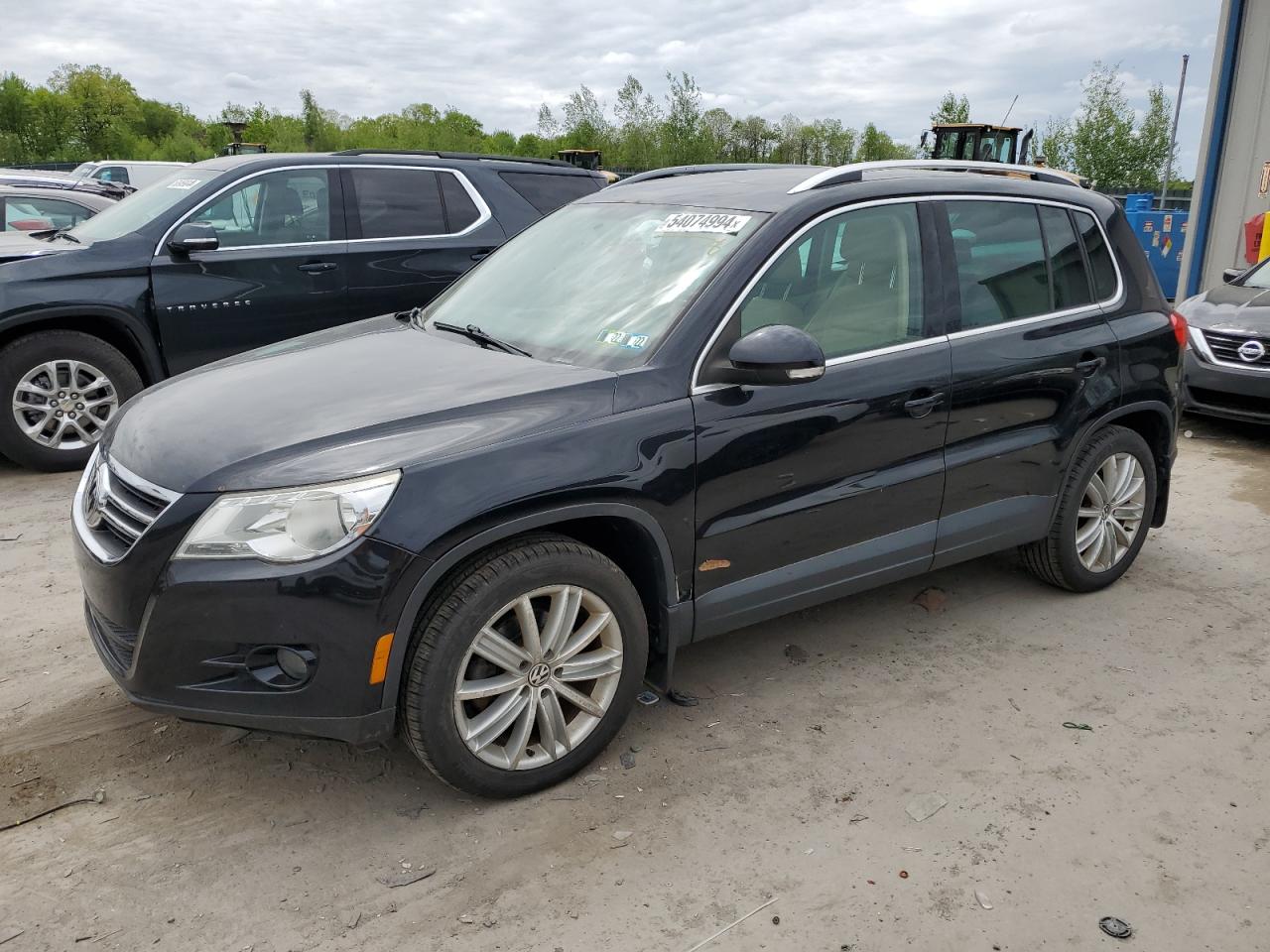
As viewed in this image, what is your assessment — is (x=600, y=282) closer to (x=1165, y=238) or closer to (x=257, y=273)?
(x=257, y=273)

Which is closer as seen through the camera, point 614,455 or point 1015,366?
point 614,455

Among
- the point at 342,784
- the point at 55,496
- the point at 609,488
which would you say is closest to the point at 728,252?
the point at 609,488

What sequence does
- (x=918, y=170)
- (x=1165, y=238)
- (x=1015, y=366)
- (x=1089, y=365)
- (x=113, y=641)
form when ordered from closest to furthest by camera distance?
(x=113, y=641)
(x=1015, y=366)
(x=918, y=170)
(x=1089, y=365)
(x=1165, y=238)

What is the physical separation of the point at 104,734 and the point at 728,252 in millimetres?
2579

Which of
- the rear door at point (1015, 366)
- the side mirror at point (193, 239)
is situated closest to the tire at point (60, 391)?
the side mirror at point (193, 239)

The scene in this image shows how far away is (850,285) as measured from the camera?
3566 millimetres

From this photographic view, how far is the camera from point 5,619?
4184mm

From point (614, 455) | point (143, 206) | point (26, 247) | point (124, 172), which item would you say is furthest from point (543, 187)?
point (124, 172)

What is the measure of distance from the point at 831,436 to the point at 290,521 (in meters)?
1.74

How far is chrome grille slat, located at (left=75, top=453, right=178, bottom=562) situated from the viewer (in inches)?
108

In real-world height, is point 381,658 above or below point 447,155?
below

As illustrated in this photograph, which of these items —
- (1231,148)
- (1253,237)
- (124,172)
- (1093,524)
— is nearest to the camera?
(1093,524)

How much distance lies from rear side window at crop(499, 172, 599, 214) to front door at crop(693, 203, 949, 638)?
4.16 meters

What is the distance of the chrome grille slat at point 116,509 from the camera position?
2.75 m
